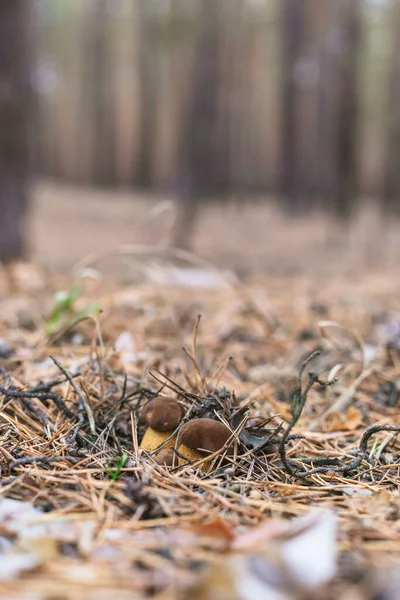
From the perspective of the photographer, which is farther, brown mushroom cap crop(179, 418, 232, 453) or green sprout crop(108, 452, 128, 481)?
brown mushroom cap crop(179, 418, 232, 453)

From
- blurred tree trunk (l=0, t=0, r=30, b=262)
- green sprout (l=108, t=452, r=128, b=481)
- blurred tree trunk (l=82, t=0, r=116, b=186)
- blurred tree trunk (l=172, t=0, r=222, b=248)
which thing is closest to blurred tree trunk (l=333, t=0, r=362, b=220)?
blurred tree trunk (l=172, t=0, r=222, b=248)

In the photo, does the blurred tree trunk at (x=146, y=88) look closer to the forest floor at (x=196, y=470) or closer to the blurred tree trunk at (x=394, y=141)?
the blurred tree trunk at (x=394, y=141)

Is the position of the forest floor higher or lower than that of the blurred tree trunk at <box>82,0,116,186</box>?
lower

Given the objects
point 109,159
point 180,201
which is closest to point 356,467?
point 180,201

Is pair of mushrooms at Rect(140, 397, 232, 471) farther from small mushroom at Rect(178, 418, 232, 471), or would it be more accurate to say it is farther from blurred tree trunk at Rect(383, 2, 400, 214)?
blurred tree trunk at Rect(383, 2, 400, 214)

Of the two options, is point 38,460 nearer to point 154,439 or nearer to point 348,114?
point 154,439

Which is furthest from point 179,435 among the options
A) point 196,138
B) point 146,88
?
point 146,88

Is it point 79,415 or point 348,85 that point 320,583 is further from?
point 348,85
